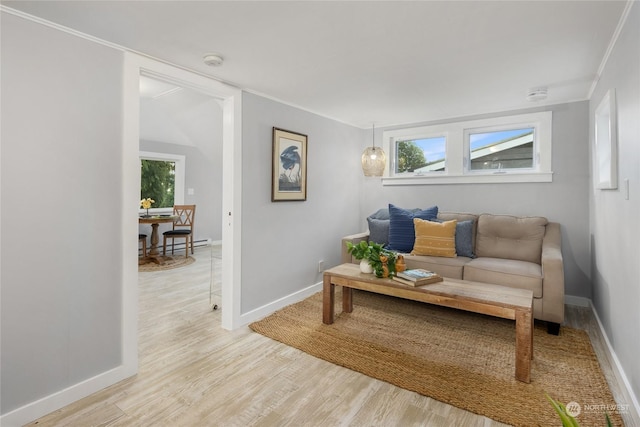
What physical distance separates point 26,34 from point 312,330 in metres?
2.77

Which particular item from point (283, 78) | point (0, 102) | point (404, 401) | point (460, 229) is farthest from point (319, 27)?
point (460, 229)

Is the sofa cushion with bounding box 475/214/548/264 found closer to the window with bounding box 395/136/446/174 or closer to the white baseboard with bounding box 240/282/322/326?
the window with bounding box 395/136/446/174

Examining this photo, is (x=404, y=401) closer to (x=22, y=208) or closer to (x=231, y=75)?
(x=22, y=208)

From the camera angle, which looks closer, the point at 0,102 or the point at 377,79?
the point at 0,102

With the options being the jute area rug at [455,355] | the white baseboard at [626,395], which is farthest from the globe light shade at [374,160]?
the white baseboard at [626,395]

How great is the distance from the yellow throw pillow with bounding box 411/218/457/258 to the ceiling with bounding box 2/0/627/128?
1.36 metres

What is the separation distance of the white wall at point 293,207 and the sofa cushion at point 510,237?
1.76 m

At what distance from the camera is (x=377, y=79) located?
282 centimetres

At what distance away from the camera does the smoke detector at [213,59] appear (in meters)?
2.33

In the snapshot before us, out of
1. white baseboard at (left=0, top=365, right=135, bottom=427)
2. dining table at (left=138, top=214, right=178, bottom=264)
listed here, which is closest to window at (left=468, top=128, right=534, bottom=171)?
white baseboard at (left=0, top=365, right=135, bottom=427)

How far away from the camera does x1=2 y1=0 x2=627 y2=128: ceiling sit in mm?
1746

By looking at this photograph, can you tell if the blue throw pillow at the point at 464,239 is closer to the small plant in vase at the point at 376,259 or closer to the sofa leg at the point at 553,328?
the sofa leg at the point at 553,328

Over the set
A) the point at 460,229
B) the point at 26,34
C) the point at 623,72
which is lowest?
the point at 460,229

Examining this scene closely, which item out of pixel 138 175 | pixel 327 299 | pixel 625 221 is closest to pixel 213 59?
pixel 138 175
